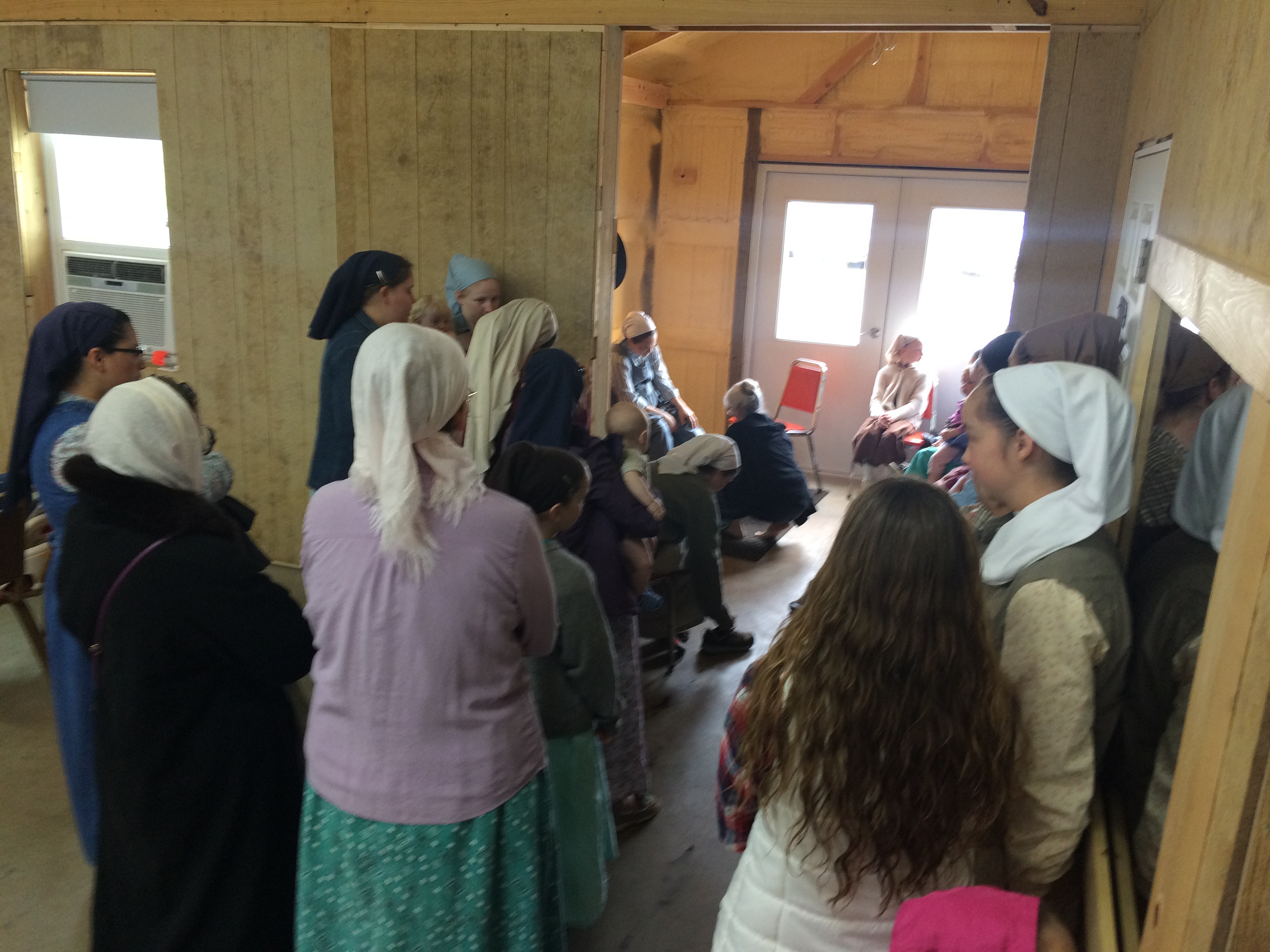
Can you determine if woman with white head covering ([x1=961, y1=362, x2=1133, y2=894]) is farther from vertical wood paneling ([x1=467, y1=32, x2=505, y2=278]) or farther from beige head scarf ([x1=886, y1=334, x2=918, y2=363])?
beige head scarf ([x1=886, y1=334, x2=918, y2=363])

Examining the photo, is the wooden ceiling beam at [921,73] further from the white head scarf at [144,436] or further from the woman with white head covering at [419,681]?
the white head scarf at [144,436]

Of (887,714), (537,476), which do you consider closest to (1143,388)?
(887,714)

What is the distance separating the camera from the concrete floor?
2.79 m

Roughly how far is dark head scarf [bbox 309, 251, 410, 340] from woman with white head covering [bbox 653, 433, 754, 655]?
1447mm

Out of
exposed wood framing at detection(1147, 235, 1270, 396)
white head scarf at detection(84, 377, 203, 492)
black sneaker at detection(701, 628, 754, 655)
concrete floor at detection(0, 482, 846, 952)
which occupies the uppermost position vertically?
exposed wood framing at detection(1147, 235, 1270, 396)

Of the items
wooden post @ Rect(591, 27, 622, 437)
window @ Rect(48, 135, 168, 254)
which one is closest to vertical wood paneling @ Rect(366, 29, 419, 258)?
wooden post @ Rect(591, 27, 622, 437)

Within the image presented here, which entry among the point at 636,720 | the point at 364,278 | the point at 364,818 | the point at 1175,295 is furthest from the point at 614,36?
the point at 364,818

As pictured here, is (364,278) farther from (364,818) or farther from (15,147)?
(15,147)

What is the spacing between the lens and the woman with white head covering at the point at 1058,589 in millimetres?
1494

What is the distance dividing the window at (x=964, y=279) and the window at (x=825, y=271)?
1.63 ft

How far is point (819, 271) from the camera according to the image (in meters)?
7.76

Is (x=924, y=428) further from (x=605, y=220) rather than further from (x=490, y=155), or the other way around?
(x=490, y=155)

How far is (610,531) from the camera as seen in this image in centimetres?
313

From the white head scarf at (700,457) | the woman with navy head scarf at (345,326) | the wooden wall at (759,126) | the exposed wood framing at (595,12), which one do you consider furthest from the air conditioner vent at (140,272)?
the wooden wall at (759,126)
